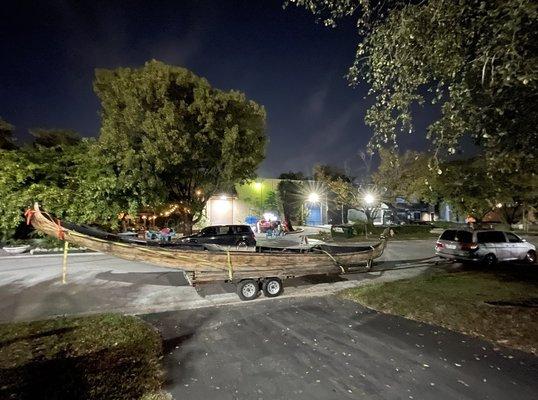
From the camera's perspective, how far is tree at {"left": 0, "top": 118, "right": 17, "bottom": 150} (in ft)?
76.9

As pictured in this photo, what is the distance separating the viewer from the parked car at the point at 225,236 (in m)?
18.5

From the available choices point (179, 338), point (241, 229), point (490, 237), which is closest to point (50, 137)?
point (241, 229)

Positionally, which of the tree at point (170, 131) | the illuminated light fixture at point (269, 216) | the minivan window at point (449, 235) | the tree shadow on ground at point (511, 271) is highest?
the tree at point (170, 131)

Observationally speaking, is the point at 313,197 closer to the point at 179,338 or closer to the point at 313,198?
the point at 313,198

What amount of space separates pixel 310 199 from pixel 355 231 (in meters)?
8.68

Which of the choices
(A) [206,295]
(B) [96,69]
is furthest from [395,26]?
(B) [96,69]

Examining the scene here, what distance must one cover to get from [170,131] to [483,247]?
56.2 ft

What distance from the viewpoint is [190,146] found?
18156 millimetres

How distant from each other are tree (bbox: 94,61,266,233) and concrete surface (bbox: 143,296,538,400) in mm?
11274

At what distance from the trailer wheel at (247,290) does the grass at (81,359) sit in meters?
2.95

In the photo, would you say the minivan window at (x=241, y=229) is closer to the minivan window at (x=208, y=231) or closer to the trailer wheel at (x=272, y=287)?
the minivan window at (x=208, y=231)

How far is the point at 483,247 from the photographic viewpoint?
48.0 feet

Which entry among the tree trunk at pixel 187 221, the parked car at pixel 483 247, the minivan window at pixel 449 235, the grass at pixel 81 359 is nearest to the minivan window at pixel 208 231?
the tree trunk at pixel 187 221

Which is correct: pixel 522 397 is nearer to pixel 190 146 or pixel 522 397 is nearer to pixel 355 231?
pixel 190 146
